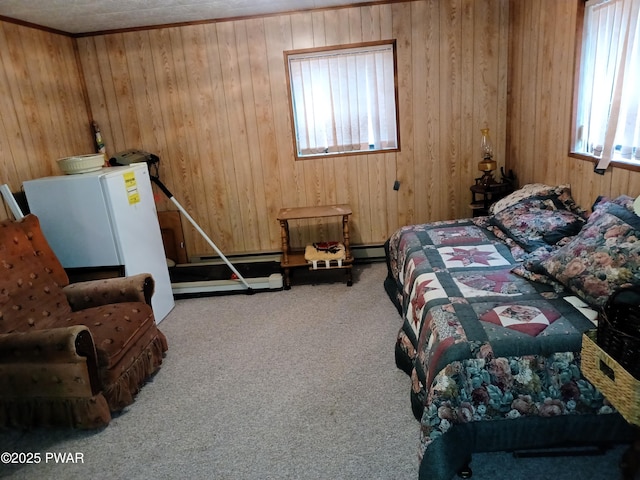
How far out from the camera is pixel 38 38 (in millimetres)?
3443

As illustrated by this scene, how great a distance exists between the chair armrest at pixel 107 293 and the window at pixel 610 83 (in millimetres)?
2808

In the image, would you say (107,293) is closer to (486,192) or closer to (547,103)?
(486,192)

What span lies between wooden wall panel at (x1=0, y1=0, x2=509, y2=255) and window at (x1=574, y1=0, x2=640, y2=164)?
1.19 metres

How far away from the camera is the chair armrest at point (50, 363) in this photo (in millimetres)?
2045

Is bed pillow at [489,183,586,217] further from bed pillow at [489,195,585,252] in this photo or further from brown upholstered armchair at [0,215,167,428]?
brown upholstered armchair at [0,215,167,428]

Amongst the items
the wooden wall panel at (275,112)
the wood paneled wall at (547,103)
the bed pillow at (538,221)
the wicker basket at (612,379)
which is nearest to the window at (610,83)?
the wood paneled wall at (547,103)

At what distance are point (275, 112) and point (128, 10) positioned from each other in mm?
1362

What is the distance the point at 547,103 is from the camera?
317 cm

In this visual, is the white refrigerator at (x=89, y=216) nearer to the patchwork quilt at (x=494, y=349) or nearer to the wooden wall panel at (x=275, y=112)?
the wooden wall panel at (x=275, y=112)

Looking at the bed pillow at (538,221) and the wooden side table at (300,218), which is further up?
the bed pillow at (538,221)

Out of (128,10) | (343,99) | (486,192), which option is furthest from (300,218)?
(128,10)

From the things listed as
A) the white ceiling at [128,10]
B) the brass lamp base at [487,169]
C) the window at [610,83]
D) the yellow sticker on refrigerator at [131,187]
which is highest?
the white ceiling at [128,10]

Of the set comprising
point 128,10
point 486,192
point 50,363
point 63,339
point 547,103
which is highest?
point 128,10

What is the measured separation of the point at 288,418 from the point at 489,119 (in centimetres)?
313
